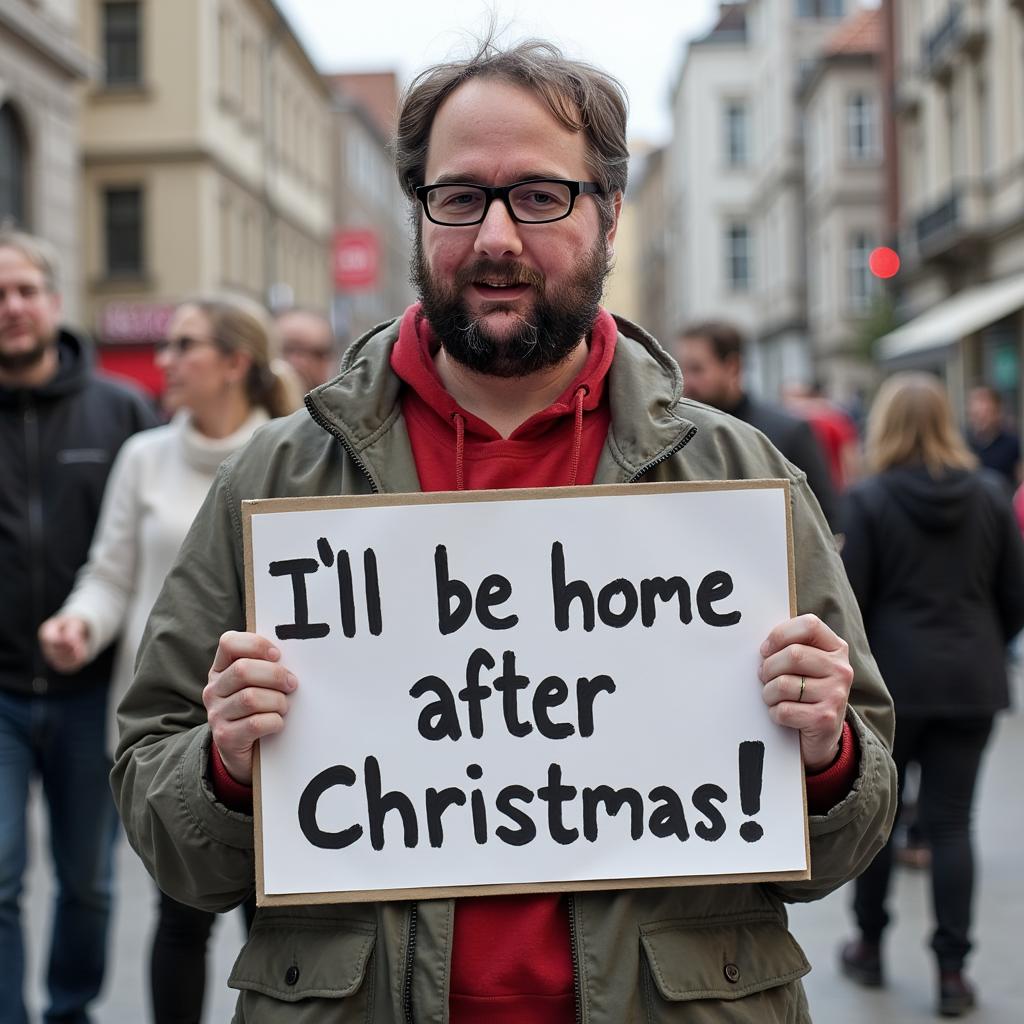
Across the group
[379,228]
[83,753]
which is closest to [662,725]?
[83,753]

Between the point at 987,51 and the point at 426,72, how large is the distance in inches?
975

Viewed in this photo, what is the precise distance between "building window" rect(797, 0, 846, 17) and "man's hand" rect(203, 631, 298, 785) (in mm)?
51484

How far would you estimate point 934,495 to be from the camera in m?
5.04

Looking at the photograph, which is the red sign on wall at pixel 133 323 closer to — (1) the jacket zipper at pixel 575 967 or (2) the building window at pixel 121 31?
(2) the building window at pixel 121 31

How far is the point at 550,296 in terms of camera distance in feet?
6.59

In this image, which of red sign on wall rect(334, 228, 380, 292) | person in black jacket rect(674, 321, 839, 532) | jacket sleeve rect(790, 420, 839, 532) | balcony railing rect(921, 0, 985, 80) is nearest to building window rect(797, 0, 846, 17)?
balcony railing rect(921, 0, 985, 80)

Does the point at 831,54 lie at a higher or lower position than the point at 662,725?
higher

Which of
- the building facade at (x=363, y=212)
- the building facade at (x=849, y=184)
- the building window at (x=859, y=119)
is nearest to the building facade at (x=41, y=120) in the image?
the building facade at (x=363, y=212)

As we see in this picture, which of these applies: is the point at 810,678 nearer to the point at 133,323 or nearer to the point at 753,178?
the point at 133,323

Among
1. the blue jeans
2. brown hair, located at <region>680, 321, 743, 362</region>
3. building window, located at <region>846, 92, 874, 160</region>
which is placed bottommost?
the blue jeans

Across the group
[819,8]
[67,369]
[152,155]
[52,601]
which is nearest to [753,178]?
[819,8]

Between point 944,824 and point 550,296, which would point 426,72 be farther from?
point 944,824

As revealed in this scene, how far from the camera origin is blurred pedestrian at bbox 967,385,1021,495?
42.5 ft

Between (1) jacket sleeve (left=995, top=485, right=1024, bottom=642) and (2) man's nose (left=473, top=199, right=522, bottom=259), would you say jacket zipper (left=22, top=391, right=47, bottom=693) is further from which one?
(1) jacket sleeve (left=995, top=485, right=1024, bottom=642)
